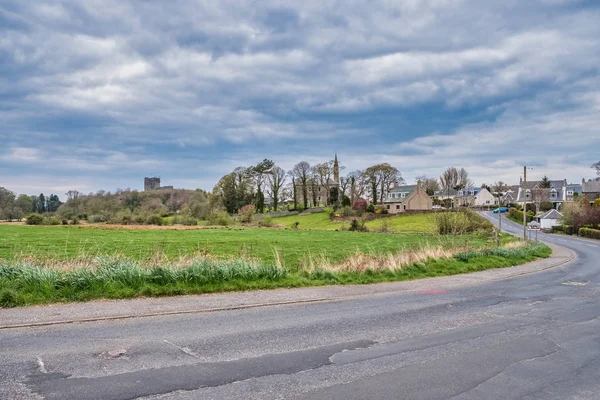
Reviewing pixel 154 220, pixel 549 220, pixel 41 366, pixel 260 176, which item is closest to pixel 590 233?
pixel 549 220

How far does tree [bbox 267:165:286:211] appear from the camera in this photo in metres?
107

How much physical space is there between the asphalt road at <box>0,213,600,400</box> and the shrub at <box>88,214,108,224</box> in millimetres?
65762

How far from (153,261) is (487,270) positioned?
15.0m

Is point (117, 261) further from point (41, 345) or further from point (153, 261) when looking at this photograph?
point (41, 345)

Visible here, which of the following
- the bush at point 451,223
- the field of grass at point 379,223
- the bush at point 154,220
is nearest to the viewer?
the bush at point 451,223

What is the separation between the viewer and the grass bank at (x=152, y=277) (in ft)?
34.0

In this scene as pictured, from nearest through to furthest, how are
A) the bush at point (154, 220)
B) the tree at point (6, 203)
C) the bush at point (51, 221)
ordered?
the bush at point (51, 221), the bush at point (154, 220), the tree at point (6, 203)

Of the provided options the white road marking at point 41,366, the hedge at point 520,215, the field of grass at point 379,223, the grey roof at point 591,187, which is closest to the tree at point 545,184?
the grey roof at point 591,187

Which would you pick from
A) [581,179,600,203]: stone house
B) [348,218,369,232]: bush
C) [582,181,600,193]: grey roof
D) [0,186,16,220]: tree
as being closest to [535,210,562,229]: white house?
[348,218,369,232]: bush

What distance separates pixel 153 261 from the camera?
520 inches

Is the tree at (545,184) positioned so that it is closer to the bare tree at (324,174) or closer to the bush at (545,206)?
the bush at (545,206)

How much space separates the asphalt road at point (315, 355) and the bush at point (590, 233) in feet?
171

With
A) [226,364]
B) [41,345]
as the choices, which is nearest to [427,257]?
[226,364]

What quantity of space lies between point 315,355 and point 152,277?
660cm
